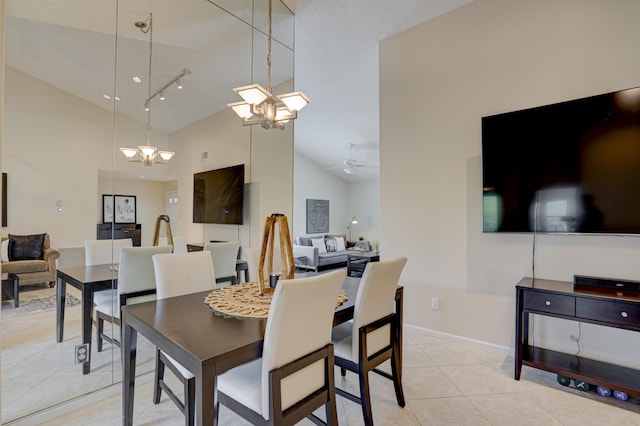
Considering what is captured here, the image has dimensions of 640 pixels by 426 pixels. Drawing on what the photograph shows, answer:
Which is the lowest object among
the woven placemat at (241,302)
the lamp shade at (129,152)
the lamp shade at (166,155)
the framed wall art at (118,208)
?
the woven placemat at (241,302)

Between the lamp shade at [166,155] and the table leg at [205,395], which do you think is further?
the lamp shade at [166,155]

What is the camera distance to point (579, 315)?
2.16 m

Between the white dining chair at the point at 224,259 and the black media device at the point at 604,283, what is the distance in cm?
285

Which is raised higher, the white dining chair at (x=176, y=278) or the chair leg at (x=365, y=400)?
the white dining chair at (x=176, y=278)

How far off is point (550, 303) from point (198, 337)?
7.82ft

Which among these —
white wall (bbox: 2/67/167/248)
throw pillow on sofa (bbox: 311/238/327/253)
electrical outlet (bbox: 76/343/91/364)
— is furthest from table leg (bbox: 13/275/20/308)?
throw pillow on sofa (bbox: 311/238/327/253)

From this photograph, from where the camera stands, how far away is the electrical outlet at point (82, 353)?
7.34 feet

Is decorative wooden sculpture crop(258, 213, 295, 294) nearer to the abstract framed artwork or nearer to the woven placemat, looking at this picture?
the woven placemat

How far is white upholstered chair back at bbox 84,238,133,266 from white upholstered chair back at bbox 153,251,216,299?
1.71ft

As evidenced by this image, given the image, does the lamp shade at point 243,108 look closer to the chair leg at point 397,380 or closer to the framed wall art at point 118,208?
the framed wall art at point 118,208

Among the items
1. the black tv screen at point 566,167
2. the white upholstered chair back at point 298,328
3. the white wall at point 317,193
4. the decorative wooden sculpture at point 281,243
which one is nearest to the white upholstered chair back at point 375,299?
the white upholstered chair back at point 298,328

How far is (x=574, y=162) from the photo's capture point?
8.02 ft

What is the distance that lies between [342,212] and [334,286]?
8781 mm

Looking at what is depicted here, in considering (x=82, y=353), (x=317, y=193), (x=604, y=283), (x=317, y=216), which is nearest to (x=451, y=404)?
(x=604, y=283)
